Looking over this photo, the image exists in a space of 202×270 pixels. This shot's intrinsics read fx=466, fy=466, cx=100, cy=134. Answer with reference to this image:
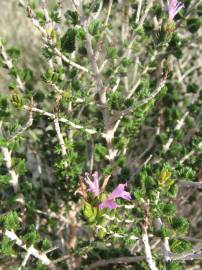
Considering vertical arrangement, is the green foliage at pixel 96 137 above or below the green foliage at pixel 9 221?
above

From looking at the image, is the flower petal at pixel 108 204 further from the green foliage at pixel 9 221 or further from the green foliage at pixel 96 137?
the green foliage at pixel 9 221

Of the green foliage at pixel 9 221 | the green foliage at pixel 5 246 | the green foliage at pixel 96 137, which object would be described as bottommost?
the green foliage at pixel 5 246

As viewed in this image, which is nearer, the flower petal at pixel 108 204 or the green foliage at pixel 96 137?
the flower petal at pixel 108 204

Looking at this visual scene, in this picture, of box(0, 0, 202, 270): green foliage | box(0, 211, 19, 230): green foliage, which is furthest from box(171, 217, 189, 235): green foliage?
box(0, 211, 19, 230): green foliage

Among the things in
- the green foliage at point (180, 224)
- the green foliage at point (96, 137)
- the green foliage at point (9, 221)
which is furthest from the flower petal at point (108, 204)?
the green foliage at point (9, 221)

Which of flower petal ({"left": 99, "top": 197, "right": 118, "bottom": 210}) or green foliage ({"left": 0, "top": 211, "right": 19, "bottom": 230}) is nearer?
flower petal ({"left": 99, "top": 197, "right": 118, "bottom": 210})

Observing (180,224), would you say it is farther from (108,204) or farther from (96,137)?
(96,137)

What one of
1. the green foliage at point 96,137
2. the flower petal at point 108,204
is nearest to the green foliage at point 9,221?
the green foliage at point 96,137

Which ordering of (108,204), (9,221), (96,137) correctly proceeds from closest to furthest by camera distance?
(108,204), (9,221), (96,137)

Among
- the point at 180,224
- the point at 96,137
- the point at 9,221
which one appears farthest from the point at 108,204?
the point at 96,137

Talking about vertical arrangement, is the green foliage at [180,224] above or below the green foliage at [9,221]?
below

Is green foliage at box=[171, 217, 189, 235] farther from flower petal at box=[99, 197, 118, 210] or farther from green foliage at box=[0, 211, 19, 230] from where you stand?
green foliage at box=[0, 211, 19, 230]

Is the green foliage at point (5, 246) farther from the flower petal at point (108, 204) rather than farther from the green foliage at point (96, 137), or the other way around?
the flower petal at point (108, 204)

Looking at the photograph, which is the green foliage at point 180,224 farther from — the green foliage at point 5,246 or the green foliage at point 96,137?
the green foliage at point 5,246
